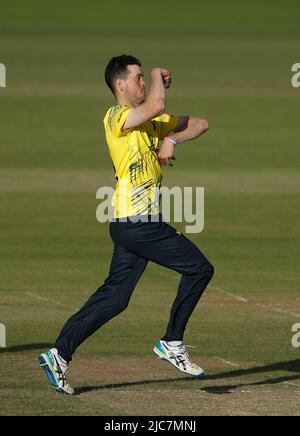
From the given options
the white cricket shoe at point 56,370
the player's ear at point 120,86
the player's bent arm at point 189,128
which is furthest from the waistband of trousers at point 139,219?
the white cricket shoe at point 56,370

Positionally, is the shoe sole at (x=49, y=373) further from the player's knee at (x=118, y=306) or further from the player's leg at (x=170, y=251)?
the player's leg at (x=170, y=251)

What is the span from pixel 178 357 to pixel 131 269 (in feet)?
→ 2.69

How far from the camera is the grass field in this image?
12047 millimetres

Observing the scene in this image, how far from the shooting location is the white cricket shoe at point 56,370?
11375 millimetres

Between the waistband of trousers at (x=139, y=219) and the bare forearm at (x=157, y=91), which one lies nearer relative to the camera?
the bare forearm at (x=157, y=91)

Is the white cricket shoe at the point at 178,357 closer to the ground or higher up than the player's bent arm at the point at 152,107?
closer to the ground

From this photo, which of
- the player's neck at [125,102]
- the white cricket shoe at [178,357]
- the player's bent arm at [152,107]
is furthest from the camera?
the white cricket shoe at [178,357]

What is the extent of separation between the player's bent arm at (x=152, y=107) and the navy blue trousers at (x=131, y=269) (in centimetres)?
83

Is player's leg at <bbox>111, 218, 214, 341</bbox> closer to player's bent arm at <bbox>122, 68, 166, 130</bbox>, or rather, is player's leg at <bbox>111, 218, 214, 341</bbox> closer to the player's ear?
player's bent arm at <bbox>122, 68, 166, 130</bbox>

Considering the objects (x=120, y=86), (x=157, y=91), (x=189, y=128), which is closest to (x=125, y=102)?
(x=120, y=86)

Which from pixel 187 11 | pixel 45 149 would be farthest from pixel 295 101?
pixel 187 11

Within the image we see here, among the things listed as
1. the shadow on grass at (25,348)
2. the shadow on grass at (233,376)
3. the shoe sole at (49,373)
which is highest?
the shoe sole at (49,373)

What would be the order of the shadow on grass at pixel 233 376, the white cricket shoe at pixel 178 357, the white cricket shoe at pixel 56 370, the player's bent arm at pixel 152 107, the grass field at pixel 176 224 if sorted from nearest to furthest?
the player's bent arm at pixel 152 107, the white cricket shoe at pixel 56 370, the white cricket shoe at pixel 178 357, the shadow on grass at pixel 233 376, the grass field at pixel 176 224
